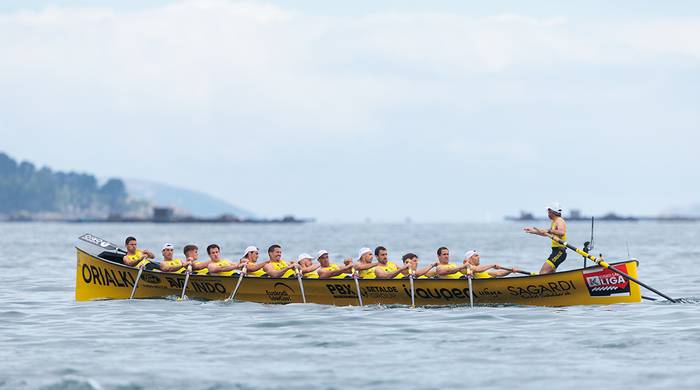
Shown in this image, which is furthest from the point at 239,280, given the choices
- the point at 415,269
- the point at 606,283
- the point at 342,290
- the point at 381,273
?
the point at 606,283

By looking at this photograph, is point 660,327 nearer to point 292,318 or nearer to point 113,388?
point 292,318

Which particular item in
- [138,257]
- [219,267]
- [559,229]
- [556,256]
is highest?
[559,229]

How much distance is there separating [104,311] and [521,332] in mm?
10616

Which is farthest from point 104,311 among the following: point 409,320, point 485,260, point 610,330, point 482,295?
point 485,260

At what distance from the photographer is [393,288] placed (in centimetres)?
2364

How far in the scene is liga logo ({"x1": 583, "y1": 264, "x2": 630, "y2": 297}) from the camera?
74.0ft

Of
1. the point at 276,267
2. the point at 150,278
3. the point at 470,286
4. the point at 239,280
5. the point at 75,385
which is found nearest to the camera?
the point at 75,385

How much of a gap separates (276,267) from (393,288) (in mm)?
3332

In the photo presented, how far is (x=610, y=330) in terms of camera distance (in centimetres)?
1958

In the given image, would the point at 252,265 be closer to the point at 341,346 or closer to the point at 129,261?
the point at 129,261

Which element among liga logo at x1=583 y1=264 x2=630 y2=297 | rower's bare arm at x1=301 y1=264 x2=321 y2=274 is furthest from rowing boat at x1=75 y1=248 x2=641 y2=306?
rower's bare arm at x1=301 y1=264 x2=321 y2=274

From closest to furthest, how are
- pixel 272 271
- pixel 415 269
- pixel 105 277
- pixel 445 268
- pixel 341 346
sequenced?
1. pixel 341 346
2. pixel 445 268
3. pixel 415 269
4. pixel 272 271
5. pixel 105 277

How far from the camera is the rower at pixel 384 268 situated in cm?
2411

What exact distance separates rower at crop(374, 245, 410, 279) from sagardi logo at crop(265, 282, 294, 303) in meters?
2.27
